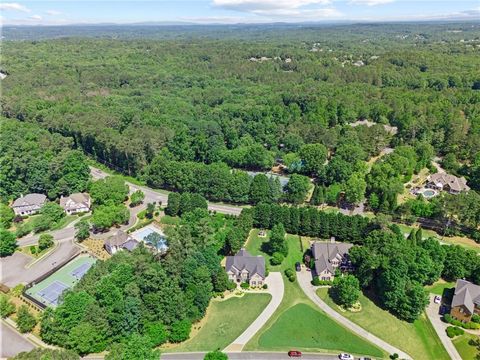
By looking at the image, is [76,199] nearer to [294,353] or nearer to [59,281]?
[59,281]

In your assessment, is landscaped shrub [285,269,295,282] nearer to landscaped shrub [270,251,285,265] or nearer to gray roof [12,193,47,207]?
landscaped shrub [270,251,285,265]

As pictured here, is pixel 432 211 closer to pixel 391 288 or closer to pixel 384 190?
pixel 384 190

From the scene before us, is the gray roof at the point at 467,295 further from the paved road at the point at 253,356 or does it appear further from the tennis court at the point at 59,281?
Answer: the tennis court at the point at 59,281

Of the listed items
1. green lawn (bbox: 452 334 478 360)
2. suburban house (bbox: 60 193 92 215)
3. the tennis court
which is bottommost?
green lawn (bbox: 452 334 478 360)

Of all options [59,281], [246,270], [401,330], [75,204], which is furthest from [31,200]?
[401,330]

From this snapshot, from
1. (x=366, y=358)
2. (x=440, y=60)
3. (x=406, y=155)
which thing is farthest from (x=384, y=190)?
(x=440, y=60)

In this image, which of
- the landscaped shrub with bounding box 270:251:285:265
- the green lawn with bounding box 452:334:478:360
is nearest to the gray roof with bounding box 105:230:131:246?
the landscaped shrub with bounding box 270:251:285:265
